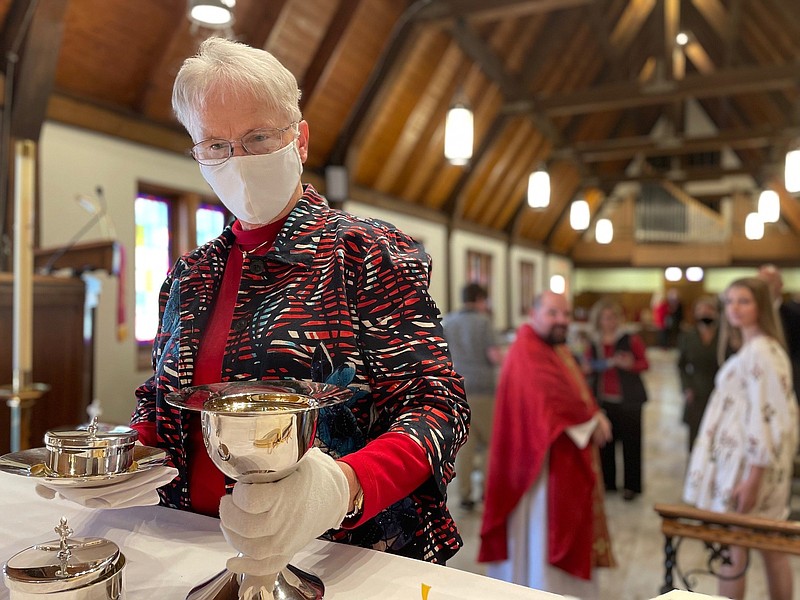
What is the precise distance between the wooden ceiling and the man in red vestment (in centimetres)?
317

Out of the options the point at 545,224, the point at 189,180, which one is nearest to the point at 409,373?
the point at 189,180

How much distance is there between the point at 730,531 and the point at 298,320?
1768 mm

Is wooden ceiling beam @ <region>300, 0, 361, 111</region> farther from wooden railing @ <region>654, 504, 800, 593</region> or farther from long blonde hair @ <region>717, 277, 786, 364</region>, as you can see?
wooden railing @ <region>654, 504, 800, 593</region>

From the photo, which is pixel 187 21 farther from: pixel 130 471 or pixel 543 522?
pixel 130 471

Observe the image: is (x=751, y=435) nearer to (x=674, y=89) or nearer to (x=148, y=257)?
(x=148, y=257)

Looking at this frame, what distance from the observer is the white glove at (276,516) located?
2.16 ft

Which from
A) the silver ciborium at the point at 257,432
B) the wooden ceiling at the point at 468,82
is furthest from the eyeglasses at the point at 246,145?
the wooden ceiling at the point at 468,82

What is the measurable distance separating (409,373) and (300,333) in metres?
0.17

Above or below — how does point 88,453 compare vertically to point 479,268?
below

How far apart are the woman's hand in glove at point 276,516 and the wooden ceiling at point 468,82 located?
396 centimetres

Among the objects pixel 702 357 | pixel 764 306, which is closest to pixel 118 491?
pixel 764 306

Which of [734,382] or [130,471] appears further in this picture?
[734,382]

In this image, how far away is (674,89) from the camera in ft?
26.6

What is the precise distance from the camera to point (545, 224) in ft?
48.4
